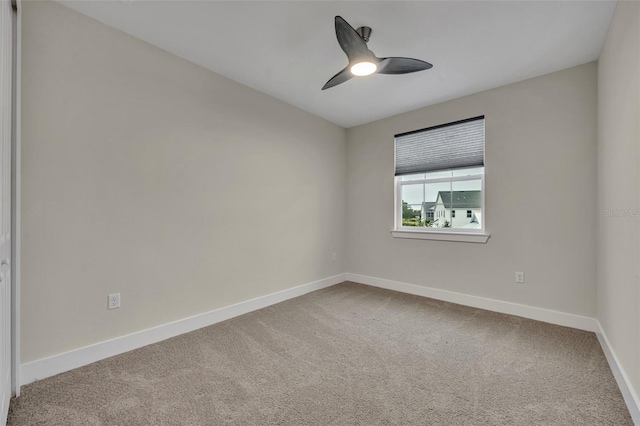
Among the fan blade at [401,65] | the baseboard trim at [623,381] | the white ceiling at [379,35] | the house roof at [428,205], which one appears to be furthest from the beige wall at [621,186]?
the house roof at [428,205]

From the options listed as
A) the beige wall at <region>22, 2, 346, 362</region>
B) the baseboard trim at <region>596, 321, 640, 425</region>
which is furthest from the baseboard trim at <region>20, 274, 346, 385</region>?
the baseboard trim at <region>596, 321, 640, 425</region>

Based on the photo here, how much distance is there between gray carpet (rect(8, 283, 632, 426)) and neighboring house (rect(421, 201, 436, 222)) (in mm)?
1417

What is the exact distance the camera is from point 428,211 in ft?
12.2

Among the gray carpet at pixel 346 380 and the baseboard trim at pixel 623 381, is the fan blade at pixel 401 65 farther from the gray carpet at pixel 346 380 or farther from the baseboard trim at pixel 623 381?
the baseboard trim at pixel 623 381

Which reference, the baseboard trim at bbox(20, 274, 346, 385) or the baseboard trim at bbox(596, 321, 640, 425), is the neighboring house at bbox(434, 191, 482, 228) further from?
the baseboard trim at bbox(20, 274, 346, 385)

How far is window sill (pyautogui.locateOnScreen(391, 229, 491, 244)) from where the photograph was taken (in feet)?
10.4

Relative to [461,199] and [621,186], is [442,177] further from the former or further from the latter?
[621,186]

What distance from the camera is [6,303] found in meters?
1.50

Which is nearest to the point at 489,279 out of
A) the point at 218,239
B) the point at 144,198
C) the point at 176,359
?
the point at 218,239

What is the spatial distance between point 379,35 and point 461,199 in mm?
2143

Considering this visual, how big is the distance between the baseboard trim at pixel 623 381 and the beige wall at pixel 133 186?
2880 millimetres

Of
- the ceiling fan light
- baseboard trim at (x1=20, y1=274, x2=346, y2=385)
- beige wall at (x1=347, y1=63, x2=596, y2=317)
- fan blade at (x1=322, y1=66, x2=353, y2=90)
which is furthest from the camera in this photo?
beige wall at (x1=347, y1=63, x2=596, y2=317)

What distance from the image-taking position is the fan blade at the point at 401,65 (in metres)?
2.09

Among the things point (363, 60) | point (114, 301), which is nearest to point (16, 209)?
point (114, 301)
